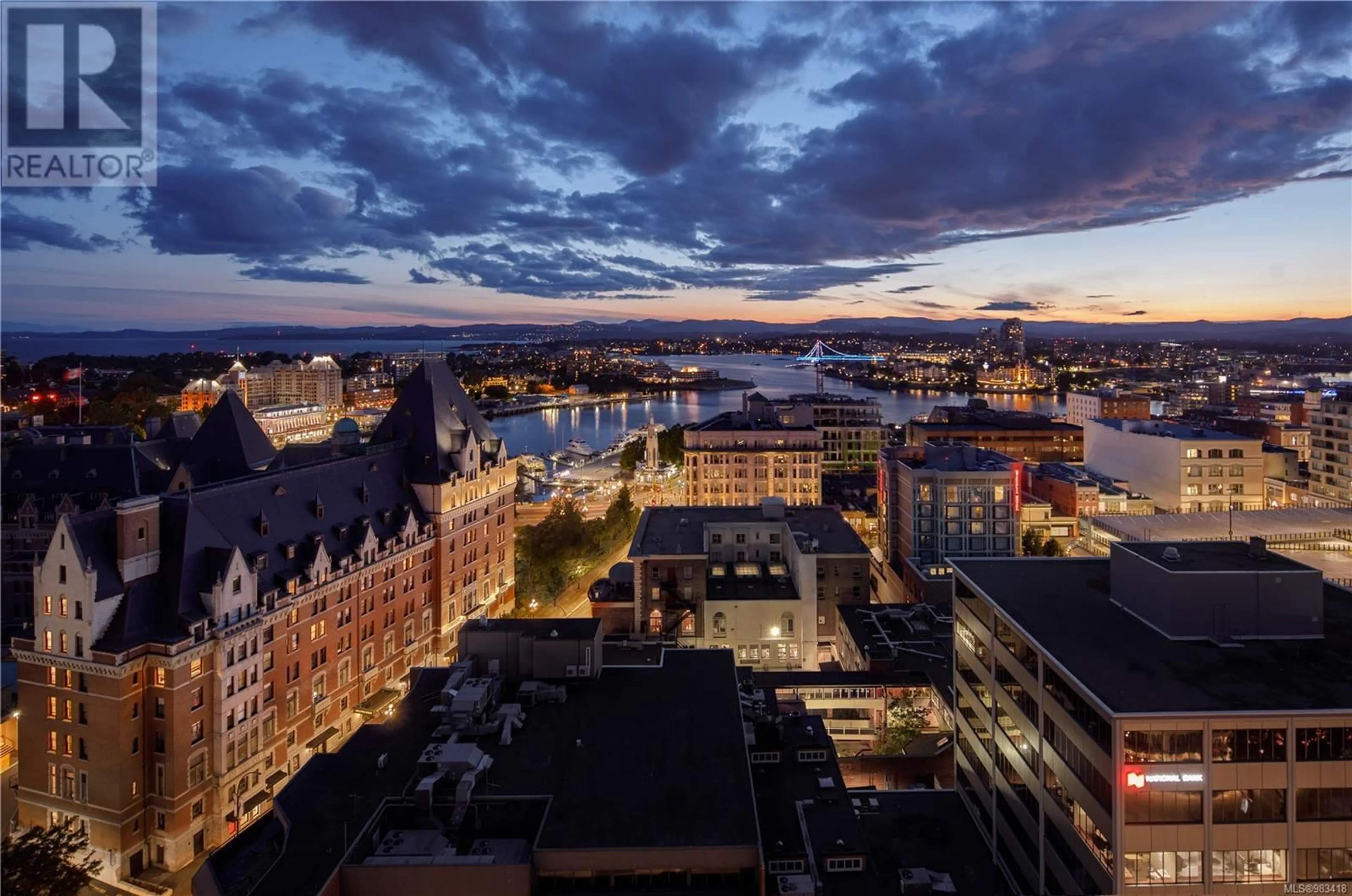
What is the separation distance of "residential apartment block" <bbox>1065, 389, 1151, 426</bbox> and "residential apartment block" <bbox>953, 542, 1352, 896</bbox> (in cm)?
6436

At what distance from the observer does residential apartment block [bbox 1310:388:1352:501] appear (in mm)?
41062

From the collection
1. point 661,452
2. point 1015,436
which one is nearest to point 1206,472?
point 1015,436

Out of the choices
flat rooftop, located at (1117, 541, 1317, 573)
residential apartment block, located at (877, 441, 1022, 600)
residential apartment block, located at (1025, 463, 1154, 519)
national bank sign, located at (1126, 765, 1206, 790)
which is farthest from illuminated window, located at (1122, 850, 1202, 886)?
residential apartment block, located at (1025, 463, 1154, 519)

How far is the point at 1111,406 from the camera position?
73.2m

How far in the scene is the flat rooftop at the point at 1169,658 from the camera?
10.2 m

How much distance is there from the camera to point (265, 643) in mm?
17531

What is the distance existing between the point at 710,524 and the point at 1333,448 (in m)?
37.1

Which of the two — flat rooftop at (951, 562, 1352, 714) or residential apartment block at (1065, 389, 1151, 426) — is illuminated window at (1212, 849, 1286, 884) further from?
residential apartment block at (1065, 389, 1151, 426)

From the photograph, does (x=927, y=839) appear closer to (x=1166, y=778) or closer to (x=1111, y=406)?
(x=1166, y=778)

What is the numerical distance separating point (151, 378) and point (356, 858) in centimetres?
11227

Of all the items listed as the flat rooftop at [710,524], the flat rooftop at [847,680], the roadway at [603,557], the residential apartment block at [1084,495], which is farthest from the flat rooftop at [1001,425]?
the flat rooftop at [847,680]

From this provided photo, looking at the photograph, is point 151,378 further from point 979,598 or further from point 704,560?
point 979,598

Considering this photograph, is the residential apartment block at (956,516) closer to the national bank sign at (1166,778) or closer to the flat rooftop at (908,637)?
the flat rooftop at (908,637)

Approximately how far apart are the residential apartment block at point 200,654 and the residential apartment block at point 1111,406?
6781 cm
